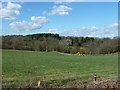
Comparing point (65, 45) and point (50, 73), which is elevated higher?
point (65, 45)

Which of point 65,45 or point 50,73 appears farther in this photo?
point 65,45

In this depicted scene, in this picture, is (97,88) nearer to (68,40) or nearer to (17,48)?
(17,48)

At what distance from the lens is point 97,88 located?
4375 millimetres

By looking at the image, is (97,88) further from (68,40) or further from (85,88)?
(68,40)

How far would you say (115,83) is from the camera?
461cm

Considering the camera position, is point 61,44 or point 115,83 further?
point 61,44

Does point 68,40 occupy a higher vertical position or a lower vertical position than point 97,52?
higher

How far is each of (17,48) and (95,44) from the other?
3527 cm

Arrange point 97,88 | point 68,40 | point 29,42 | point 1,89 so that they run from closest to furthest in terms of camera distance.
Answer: point 97,88
point 1,89
point 29,42
point 68,40

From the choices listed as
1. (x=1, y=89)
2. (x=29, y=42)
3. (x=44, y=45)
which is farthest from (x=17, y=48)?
(x=1, y=89)

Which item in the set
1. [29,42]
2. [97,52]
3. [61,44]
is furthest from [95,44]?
[29,42]

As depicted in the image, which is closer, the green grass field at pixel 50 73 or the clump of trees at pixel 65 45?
the green grass field at pixel 50 73

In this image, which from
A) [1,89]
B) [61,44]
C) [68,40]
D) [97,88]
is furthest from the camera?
[68,40]

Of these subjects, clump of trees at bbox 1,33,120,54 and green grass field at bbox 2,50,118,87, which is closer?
green grass field at bbox 2,50,118,87
